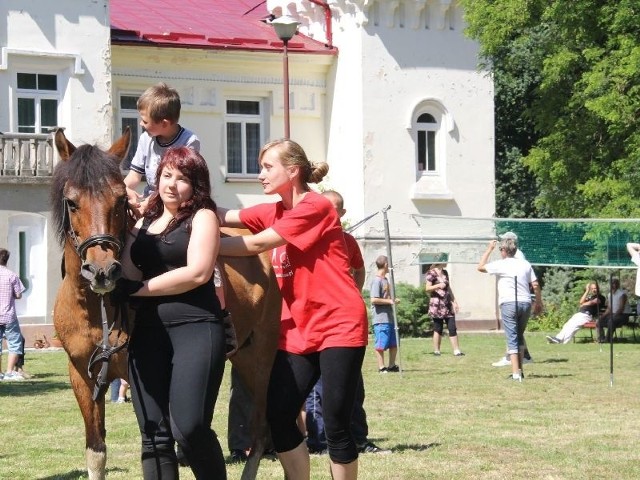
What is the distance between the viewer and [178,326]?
21.2ft

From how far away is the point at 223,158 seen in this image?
Answer: 3647 cm

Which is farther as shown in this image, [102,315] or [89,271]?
[102,315]

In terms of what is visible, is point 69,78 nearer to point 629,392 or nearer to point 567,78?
point 567,78

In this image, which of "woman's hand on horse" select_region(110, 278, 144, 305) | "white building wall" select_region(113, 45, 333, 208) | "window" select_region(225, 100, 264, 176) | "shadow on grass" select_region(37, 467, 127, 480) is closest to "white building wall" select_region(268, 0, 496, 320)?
"white building wall" select_region(113, 45, 333, 208)

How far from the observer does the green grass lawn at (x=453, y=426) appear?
10109 mm

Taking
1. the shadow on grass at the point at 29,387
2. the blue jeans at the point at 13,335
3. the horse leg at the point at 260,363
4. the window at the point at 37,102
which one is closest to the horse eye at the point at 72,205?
the horse leg at the point at 260,363

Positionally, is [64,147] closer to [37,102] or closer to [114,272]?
[114,272]

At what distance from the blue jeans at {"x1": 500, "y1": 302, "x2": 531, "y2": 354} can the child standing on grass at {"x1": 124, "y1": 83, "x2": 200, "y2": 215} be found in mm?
10916

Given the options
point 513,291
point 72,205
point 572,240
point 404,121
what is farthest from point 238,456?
point 404,121

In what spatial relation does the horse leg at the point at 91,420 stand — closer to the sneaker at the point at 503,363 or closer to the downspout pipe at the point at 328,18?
the sneaker at the point at 503,363

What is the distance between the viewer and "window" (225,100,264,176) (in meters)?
36.9

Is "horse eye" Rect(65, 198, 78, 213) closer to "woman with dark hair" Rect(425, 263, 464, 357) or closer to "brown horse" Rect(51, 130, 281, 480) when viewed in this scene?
"brown horse" Rect(51, 130, 281, 480)

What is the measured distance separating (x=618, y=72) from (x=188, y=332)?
2501cm

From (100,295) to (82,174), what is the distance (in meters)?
0.74
